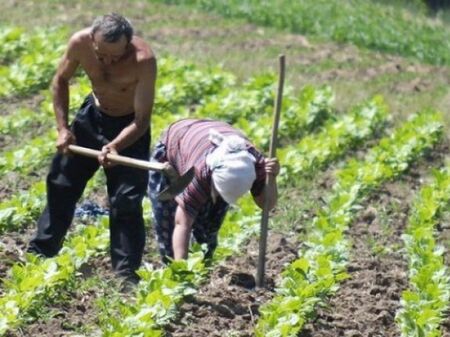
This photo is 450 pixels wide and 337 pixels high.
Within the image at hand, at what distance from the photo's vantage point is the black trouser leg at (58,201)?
8047 millimetres

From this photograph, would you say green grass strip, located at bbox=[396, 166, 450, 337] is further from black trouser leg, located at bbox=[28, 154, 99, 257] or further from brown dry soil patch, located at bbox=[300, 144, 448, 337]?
black trouser leg, located at bbox=[28, 154, 99, 257]

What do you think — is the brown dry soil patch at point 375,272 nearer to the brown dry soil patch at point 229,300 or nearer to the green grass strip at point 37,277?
the brown dry soil patch at point 229,300

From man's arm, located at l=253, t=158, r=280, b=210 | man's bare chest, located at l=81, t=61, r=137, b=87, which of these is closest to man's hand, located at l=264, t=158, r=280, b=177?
man's arm, located at l=253, t=158, r=280, b=210

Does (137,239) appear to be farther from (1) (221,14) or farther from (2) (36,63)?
(1) (221,14)

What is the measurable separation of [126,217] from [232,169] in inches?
34.6

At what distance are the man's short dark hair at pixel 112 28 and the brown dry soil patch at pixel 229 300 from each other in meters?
1.41

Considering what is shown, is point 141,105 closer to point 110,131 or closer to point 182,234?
point 110,131

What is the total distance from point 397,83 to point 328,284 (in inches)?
271

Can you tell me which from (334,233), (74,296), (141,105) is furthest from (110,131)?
(334,233)

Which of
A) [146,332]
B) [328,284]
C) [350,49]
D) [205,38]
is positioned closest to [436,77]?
[350,49]

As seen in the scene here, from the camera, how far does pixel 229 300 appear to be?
7672 mm

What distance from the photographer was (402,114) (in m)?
13.0

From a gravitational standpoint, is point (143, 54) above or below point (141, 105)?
above

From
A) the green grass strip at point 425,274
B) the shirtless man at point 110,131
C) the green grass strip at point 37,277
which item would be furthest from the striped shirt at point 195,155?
the green grass strip at point 425,274
